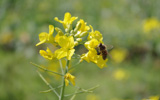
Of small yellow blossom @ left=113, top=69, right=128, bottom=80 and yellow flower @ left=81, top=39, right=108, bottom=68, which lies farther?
small yellow blossom @ left=113, top=69, right=128, bottom=80

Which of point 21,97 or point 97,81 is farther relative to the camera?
point 97,81

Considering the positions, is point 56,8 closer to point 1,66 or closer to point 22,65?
point 22,65

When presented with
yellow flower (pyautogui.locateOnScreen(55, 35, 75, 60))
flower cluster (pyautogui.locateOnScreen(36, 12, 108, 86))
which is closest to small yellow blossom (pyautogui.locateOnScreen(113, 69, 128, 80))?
flower cluster (pyautogui.locateOnScreen(36, 12, 108, 86))

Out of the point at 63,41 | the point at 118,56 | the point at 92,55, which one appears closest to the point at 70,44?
the point at 63,41

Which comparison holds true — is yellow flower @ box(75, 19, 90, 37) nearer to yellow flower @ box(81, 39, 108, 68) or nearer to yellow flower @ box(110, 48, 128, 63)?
yellow flower @ box(81, 39, 108, 68)

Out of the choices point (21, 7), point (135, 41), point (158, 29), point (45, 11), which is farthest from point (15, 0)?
point (135, 41)

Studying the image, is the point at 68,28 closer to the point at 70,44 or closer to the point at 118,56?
the point at 70,44

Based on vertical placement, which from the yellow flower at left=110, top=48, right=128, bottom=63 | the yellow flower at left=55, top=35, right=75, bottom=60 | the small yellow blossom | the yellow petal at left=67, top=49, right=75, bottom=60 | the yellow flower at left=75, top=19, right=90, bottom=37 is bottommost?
the yellow petal at left=67, top=49, right=75, bottom=60

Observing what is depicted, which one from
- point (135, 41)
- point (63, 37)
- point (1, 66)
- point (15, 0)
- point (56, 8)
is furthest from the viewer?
point (135, 41)
